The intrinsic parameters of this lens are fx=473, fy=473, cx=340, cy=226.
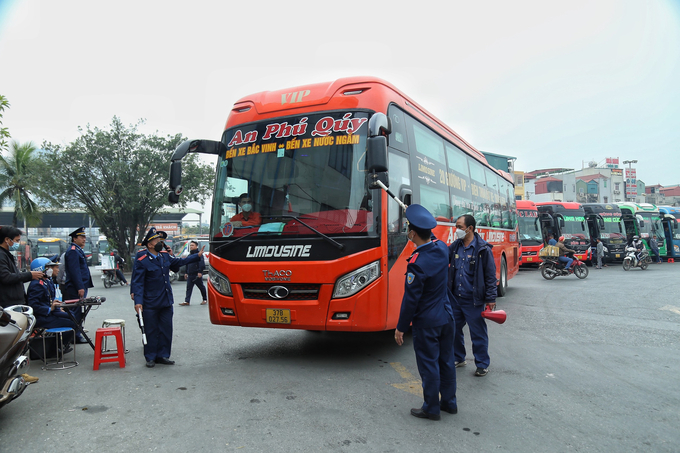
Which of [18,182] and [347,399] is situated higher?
[18,182]

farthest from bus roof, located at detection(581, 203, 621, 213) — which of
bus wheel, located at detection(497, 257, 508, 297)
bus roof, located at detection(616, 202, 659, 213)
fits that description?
bus wheel, located at detection(497, 257, 508, 297)

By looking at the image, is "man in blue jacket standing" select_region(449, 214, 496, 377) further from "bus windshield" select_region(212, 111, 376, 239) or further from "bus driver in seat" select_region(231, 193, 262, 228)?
"bus driver in seat" select_region(231, 193, 262, 228)

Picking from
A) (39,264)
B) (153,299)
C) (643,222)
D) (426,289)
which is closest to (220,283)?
(153,299)

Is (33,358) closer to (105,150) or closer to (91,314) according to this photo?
(91,314)

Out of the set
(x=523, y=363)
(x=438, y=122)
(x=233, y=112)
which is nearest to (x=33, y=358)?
(x=233, y=112)

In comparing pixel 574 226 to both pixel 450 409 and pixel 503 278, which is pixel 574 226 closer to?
pixel 503 278

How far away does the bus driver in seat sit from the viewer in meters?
5.95

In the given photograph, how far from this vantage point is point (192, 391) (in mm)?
4906

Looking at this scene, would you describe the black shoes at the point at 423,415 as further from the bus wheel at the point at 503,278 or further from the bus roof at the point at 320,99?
the bus wheel at the point at 503,278

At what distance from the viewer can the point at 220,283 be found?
6066 millimetres

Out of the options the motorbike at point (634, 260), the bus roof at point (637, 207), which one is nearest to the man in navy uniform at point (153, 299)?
the motorbike at point (634, 260)

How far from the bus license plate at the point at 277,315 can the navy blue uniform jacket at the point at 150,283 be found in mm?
1448

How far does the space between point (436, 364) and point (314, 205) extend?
8.01ft

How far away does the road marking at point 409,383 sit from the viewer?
4887mm
